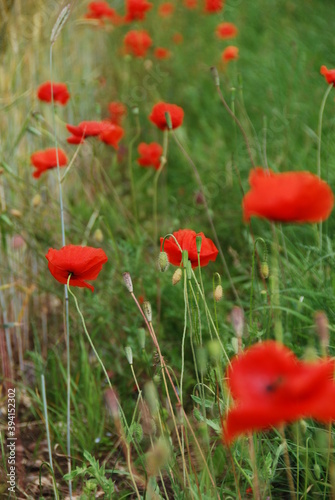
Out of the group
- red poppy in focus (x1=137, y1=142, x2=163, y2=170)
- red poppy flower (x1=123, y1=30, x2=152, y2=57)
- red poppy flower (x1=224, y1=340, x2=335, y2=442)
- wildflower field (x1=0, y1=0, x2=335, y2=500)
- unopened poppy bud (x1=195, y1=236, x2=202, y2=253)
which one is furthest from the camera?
red poppy flower (x1=123, y1=30, x2=152, y2=57)

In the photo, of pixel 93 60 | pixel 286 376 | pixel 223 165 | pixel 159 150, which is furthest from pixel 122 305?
pixel 93 60

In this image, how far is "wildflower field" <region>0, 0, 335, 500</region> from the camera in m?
0.93

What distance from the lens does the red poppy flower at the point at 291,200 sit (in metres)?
0.71

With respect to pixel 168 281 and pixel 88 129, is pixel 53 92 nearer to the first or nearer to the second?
pixel 88 129

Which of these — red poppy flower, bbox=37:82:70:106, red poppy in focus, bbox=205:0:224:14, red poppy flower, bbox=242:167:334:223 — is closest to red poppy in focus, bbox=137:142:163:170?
red poppy flower, bbox=37:82:70:106

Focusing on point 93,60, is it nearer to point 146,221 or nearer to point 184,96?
point 184,96

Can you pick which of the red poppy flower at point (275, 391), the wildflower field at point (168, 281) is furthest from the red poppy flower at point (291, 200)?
the red poppy flower at point (275, 391)

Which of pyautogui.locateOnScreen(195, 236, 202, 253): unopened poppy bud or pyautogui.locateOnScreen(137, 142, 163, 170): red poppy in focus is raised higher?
A: pyautogui.locateOnScreen(195, 236, 202, 253): unopened poppy bud

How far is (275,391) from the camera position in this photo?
618 mm

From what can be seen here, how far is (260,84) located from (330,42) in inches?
21.6

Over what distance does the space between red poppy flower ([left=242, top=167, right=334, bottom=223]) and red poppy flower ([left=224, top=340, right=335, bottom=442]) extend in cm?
16

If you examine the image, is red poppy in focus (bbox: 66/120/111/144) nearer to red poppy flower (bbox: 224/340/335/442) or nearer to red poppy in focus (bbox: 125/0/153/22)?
red poppy flower (bbox: 224/340/335/442)

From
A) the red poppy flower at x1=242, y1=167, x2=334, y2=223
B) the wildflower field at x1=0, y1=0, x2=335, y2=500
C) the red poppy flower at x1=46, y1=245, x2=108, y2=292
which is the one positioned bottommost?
the wildflower field at x1=0, y1=0, x2=335, y2=500

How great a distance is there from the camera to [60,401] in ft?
5.76
